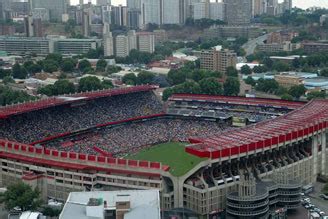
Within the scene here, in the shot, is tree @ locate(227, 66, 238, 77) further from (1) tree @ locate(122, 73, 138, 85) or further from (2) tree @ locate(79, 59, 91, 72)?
(2) tree @ locate(79, 59, 91, 72)

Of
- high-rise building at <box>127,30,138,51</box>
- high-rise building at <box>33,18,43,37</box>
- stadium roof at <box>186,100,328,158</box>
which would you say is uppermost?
high-rise building at <box>33,18,43,37</box>

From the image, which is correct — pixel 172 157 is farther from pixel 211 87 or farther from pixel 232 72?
pixel 232 72

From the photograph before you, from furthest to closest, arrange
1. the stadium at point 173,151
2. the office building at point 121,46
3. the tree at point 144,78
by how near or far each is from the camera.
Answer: the office building at point 121,46, the tree at point 144,78, the stadium at point 173,151

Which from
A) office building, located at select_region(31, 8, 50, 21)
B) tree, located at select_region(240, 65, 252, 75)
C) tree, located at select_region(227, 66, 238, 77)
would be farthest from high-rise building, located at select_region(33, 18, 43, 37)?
tree, located at select_region(227, 66, 238, 77)

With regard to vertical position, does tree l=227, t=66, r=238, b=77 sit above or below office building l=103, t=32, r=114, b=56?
below

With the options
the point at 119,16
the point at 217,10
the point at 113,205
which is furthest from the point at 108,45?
the point at 113,205

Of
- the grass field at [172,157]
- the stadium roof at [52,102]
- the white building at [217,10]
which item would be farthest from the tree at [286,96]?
the white building at [217,10]

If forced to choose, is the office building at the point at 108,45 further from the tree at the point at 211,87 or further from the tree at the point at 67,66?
the tree at the point at 211,87
